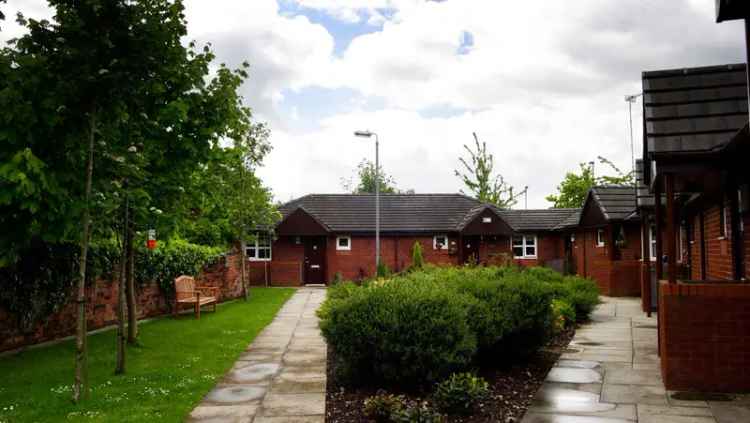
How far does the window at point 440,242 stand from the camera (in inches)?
1373

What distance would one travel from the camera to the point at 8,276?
11297mm

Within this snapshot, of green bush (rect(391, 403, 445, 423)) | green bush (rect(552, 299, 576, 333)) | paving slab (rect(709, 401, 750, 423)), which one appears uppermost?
green bush (rect(552, 299, 576, 333))

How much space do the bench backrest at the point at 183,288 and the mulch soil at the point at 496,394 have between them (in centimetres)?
819

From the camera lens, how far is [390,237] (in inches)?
1372

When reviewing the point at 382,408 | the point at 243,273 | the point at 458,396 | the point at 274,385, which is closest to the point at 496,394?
the point at 458,396

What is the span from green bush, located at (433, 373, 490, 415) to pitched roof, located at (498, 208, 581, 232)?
2816cm

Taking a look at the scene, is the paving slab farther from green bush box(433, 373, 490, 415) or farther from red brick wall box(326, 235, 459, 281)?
red brick wall box(326, 235, 459, 281)

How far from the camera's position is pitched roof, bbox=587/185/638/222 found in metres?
22.8

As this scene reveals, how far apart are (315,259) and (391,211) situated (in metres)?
5.38

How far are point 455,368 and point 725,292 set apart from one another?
3.47 metres

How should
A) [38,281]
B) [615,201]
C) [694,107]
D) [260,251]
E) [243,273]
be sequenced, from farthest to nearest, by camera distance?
1. [260,251]
2. [615,201]
3. [243,273]
4. [38,281]
5. [694,107]

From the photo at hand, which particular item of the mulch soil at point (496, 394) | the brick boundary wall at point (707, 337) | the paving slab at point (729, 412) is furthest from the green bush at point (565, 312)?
the paving slab at point (729, 412)

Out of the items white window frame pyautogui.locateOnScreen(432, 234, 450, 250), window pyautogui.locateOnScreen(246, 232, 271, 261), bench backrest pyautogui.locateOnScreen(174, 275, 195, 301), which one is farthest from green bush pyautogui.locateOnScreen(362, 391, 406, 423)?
white window frame pyautogui.locateOnScreen(432, 234, 450, 250)

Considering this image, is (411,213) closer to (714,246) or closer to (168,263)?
(168,263)
